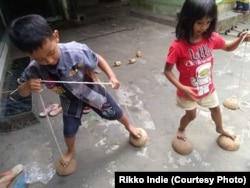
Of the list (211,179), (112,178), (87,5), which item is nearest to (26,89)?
(112,178)

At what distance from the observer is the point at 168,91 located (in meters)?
2.58

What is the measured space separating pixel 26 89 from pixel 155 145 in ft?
3.33

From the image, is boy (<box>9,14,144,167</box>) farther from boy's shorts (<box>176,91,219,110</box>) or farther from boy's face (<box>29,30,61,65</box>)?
boy's shorts (<box>176,91,219,110</box>)

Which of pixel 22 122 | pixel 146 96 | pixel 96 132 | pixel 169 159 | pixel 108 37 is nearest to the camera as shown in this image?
pixel 169 159

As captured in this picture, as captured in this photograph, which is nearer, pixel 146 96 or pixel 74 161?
pixel 74 161

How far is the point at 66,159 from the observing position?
1768 mm

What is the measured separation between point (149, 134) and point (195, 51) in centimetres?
85

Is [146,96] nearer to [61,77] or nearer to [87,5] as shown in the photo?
[61,77]

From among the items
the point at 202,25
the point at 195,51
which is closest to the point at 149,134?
the point at 195,51

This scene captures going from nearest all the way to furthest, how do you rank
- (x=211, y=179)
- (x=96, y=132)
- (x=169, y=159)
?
(x=211, y=179)
(x=169, y=159)
(x=96, y=132)

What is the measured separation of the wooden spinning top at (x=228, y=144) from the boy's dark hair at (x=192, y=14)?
820 millimetres

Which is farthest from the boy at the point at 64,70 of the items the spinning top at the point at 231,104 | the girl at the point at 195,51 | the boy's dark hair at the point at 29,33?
the spinning top at the point at 231,104

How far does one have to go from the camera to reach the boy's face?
120cm

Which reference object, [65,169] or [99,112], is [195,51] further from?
[65,169]
